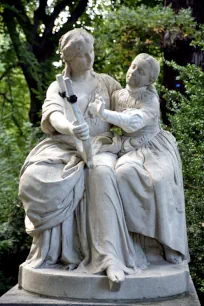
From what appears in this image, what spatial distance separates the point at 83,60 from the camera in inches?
286

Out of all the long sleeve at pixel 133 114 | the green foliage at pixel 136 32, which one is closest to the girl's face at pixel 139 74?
the long sleeve at pixel 133 114

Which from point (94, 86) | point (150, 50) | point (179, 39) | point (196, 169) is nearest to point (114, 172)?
point (94, 86)

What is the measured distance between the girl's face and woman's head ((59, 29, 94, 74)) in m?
0.36

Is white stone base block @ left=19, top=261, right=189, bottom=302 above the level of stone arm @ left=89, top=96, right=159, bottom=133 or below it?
below

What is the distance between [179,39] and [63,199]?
16.1ft

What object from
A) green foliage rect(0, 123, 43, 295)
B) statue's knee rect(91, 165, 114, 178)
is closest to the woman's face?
statue's knee rect(91, 165, 114, 178)

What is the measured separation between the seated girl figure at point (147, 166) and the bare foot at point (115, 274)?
0.43m

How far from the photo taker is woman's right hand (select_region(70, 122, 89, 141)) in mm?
6777

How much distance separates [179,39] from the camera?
36.6 feet

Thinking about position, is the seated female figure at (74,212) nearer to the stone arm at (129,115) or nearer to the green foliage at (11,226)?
the stone arm at (129,115)

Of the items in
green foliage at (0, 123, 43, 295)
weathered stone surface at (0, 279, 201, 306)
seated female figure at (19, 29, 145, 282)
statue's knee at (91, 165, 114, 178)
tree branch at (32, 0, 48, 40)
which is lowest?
green foliage at (0, 123, 43, 295)

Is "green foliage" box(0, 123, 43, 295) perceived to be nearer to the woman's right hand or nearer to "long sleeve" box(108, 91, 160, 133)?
"long sleeve" box(108, 91, 160, 133)

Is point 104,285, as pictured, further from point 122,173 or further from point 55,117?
point 55,117

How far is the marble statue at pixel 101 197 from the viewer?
22.1 ft
